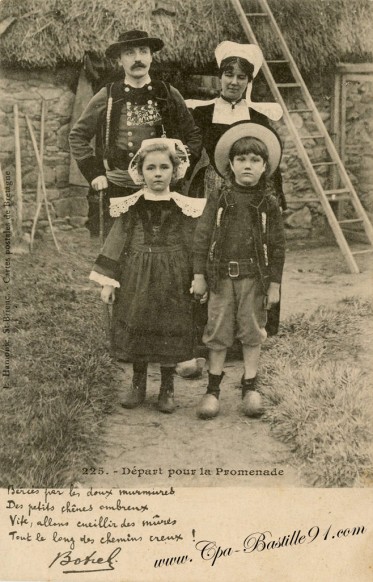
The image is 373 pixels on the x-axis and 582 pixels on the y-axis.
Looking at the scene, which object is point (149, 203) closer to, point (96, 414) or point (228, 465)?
point (96, 414)

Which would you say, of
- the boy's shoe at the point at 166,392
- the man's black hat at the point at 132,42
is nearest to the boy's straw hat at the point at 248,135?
the man's black hat at the point at 132,42

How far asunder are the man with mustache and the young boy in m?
0.43

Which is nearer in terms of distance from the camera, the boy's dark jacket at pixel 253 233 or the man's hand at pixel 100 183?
the boy's dark jacket at pixel 253 233

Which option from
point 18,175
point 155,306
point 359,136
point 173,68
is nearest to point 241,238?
point 155,306

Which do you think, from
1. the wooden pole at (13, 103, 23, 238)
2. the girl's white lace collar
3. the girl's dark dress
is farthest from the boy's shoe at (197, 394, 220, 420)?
the wooden pole at (13, 103, 23, 238)

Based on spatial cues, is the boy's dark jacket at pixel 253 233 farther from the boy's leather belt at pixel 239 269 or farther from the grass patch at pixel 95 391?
the grass patch at pixel 95 391

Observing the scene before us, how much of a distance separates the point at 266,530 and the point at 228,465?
0.33 m

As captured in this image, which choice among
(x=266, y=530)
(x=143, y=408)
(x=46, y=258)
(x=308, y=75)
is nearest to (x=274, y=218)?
(x=143, y=408)

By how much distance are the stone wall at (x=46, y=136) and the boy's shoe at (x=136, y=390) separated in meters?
3.80

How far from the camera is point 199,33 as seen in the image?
6.73 meters

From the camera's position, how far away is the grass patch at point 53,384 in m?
3.17

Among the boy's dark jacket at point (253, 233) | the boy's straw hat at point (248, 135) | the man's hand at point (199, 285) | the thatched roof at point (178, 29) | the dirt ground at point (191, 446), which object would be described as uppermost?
the thatched roof at point (178, 29)

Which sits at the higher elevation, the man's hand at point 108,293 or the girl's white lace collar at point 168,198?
the girl's white lace collar at point 168,198

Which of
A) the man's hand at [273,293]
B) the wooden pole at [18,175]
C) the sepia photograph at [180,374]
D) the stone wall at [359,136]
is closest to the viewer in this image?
the sepia photograph at [180,374]
